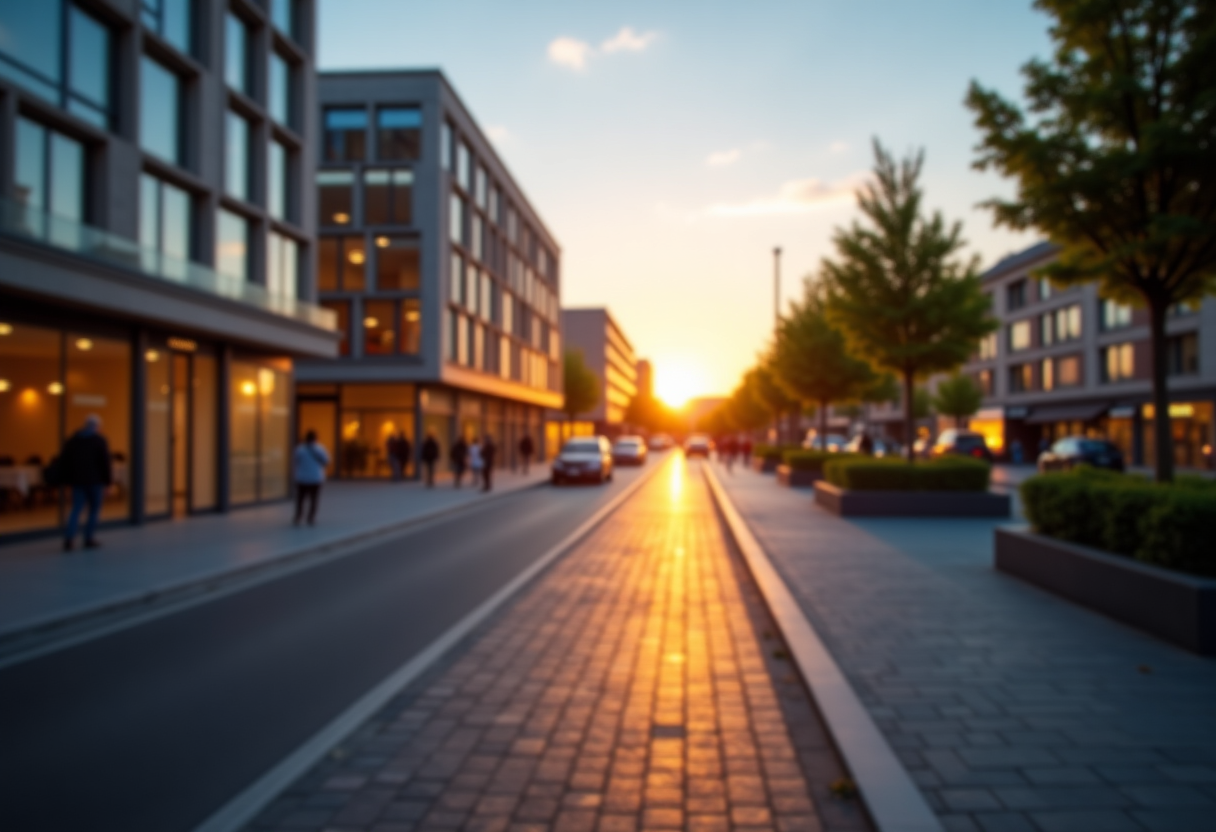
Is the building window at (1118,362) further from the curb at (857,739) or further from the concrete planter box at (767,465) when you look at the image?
the curb at (857,739)

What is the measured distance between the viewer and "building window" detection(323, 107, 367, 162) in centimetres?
3347

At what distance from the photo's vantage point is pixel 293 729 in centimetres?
462

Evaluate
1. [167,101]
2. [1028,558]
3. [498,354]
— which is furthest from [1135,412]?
[167,101]

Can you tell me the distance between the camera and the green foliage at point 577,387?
70062 mm

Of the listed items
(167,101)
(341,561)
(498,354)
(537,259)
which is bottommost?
(341,561)

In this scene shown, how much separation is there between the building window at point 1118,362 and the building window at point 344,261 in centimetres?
3749

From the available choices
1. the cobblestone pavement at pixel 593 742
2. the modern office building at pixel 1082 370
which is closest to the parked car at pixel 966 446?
the modern office building at pixel 1082 370

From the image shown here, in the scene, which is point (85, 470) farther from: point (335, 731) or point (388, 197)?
point (388, 197)

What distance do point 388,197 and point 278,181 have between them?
12037 millimetres

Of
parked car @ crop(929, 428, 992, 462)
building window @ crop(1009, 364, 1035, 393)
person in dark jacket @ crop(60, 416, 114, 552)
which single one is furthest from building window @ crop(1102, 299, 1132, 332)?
person in dark jacket @ crop(60, 416, 114, 552)

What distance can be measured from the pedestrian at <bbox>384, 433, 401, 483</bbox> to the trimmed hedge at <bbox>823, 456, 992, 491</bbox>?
59.6 ft

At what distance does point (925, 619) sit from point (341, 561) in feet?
24.5

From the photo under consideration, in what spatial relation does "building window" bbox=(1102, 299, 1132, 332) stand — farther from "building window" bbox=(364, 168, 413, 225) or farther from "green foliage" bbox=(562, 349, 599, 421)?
"green foliage" bbox=(562, 349, 599, 421)

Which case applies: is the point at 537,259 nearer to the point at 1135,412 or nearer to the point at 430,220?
the point at 430,220
